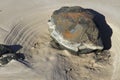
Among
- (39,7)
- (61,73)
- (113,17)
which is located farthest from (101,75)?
(39,7)

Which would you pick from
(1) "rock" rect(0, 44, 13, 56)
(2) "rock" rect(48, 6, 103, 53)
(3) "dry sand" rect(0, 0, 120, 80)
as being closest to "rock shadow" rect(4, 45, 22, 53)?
(3) "dry sand" rect(0, 0, 120, 80)

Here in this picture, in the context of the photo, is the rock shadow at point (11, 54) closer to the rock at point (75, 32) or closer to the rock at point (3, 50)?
the rock at point (3, 50)

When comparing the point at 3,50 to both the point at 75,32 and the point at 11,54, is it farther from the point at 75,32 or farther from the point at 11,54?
the point at 75,32

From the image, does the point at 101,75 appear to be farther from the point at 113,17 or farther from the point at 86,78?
the point at 113,17

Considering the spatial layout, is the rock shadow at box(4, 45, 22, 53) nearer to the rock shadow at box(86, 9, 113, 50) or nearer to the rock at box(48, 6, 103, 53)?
the rock at box(48, 6, 103, 53)

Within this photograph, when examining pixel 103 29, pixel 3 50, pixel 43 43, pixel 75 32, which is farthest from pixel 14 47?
pixel 103 29
